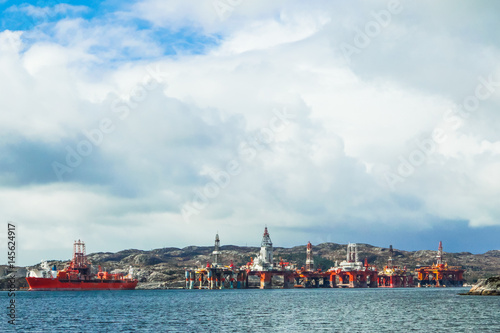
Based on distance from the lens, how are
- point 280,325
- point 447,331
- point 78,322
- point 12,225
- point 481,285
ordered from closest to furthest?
point 12,225 → point 447,331 → point 280,325 → point 78,322 → point 481,285

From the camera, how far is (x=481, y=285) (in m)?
194

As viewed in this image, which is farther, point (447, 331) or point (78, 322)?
point (78, 322)

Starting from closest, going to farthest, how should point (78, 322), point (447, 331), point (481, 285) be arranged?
point (447, 331) < point (78, 322) < point (481, 285)

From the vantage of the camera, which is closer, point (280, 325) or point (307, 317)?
point (280, 325)

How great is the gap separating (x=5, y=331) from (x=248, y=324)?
38036mm

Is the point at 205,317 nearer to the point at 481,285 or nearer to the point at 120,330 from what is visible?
the point at 120,330

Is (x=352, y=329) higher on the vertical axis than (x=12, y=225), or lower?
lower

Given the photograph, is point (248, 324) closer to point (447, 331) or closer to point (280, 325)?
point (280, 325)

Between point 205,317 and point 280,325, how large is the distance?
22.7 meters

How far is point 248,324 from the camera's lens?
95.9 metres

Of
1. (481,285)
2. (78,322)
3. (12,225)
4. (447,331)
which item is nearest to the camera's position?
(12,225)

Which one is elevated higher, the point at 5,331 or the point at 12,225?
the point at 12,225

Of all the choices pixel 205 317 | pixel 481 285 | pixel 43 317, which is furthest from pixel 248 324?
pixel 481 285

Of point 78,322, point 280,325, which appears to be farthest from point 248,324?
point 78,322
